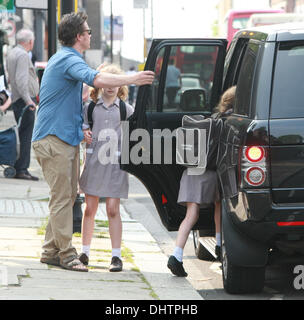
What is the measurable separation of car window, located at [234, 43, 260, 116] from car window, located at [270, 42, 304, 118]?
8.3 inches

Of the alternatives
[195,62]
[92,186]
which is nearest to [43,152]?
[92,186]

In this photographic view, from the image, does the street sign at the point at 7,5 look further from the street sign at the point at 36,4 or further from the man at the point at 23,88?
the street sign at the point at 36,4

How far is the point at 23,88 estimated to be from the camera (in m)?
13.2

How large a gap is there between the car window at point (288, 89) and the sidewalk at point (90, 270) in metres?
1.43

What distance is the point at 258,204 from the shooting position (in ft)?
19.7

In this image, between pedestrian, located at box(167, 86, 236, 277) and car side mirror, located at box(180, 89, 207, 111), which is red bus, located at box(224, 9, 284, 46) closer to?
car side mirror, located at box(180, 89, 207, 111)

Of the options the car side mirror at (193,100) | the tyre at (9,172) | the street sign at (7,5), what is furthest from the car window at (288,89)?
the street sign at (7,5)

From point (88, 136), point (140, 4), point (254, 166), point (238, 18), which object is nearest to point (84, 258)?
point (88, 136)

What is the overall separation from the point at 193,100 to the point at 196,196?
95 cm

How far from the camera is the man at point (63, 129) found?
698 cm

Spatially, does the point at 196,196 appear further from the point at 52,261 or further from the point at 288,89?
the point at 288,89

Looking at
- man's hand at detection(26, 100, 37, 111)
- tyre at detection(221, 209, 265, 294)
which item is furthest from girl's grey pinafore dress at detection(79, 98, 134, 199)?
man's hand at detection(26, 100, 37, 111)

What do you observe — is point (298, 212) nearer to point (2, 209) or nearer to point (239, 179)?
point (239, 179)
